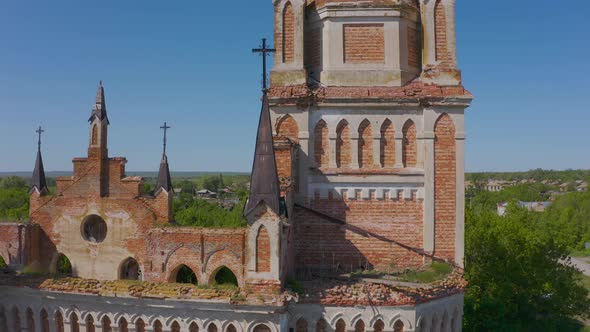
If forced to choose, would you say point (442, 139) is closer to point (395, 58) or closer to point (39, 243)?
point (395, 58)

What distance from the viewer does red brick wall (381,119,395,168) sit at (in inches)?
619

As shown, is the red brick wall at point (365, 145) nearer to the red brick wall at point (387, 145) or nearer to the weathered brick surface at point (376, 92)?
the red brick wall at point (387, 145)

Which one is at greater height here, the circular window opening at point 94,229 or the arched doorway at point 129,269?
the circular window opening at point 94,229

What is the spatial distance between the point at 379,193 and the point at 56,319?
978 cm

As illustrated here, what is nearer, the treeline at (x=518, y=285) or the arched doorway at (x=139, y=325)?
the arched doorway at (x=139, y=325)

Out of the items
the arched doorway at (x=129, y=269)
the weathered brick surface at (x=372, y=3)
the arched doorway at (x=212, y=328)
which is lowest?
the arched doorway at (x=212, y=328)

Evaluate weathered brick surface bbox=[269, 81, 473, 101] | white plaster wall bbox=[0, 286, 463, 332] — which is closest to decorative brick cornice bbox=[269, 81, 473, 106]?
weathered brick surface bbox=[269, 81, 473, 101]

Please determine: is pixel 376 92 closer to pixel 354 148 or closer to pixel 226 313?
pixel 354 148

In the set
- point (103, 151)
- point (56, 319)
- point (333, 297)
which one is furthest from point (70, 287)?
point (333, 297)

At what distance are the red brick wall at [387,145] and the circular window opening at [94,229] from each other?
8.58m

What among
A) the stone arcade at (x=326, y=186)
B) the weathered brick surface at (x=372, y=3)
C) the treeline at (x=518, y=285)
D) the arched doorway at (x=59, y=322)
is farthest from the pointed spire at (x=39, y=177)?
the treeline at (x=518, y=285)

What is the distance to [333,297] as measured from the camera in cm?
1257

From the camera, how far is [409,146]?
51.5 feet

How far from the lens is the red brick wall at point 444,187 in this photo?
50.5 feet
